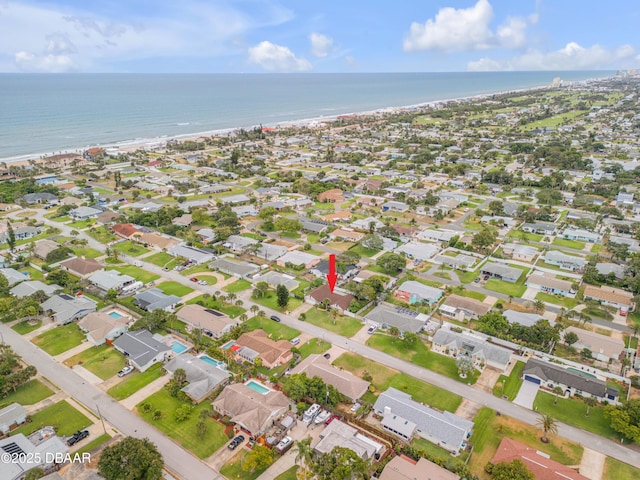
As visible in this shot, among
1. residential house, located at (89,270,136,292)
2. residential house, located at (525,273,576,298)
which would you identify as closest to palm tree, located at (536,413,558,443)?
residential house, located at (525,273,576,298)

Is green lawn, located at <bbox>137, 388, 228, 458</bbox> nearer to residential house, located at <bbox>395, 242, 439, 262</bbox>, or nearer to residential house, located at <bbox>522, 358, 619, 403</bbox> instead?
residential house, located at <bbox>522, 358, 619, 403</bbox>

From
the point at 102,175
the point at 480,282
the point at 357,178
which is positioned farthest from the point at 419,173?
the point at 102,175

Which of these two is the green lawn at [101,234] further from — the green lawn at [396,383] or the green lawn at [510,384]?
the green lawn at [510,384]

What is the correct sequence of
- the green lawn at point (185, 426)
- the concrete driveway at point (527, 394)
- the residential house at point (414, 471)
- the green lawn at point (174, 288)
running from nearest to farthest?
the residential house at point (414, 471) → the green lawn at point (185, 426) → the concrete driveway at point (527, 394) → the green lawn at point (174, 288)

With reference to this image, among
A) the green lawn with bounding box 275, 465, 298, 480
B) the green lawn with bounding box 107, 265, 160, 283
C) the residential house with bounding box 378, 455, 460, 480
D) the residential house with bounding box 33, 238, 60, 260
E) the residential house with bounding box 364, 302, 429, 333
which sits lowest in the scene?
the green lawn with bounding box 275, 465, 298, 480

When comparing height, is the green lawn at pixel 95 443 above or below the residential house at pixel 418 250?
below

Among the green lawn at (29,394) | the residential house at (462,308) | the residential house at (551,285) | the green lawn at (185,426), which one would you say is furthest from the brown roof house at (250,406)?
the residential house at (551,285)
